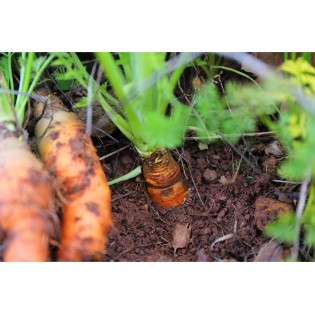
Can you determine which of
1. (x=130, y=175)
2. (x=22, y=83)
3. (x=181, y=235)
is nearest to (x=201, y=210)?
(x=181, y=235)

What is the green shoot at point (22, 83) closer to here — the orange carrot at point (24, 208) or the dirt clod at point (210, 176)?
the orange carrot at point (24, 208)

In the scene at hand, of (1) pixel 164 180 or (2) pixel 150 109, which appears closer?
(2) pixel 150 109

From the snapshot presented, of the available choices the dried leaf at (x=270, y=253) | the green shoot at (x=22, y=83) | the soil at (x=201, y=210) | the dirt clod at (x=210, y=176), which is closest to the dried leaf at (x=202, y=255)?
the soil at (x=201, y=210)

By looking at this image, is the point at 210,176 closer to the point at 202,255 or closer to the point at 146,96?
the point at 202,255

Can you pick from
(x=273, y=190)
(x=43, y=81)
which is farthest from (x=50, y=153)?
(x=273, y=190)

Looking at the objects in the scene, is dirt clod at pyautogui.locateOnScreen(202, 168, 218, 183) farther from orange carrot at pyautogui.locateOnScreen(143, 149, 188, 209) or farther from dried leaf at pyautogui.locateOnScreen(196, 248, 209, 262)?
dried leaf at pyautogui.locateOnScreen(196, 248, 209, 262)

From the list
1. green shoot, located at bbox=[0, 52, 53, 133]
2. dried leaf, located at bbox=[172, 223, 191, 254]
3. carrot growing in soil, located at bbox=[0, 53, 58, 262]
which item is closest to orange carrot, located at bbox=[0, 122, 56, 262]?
carrot growing in soil, located at bbox=[0, 53, 58, 262]
